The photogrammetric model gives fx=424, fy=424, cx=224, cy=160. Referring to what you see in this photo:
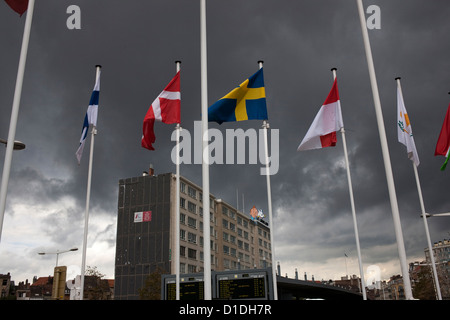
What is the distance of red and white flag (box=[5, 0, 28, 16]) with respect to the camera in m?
15.2

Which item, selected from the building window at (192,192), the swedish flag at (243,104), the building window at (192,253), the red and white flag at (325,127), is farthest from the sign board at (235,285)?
the building window at (192,192)

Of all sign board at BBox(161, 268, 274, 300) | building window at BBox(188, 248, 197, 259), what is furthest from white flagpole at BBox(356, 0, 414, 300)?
building window at BBox(188, 248, 197, 259)

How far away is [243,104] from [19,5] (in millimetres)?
8875

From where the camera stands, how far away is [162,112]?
1708 cm

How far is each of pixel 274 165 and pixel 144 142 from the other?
277 inches

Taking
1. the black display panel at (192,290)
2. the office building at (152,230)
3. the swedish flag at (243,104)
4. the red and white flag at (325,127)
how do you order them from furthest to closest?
the office building at (152,230), the black display panel at (192,290), the red and white flag at (325,127), the swedish flag at (243,104)

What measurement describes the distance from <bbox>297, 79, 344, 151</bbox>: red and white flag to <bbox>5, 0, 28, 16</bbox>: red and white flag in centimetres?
1186

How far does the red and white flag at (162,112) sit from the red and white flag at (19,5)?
5729 millimetres

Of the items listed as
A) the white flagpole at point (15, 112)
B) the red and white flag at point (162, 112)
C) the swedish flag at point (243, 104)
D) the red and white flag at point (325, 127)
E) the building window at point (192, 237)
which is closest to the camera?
the white flagpole at point (15, 112)

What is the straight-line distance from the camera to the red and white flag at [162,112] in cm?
1691

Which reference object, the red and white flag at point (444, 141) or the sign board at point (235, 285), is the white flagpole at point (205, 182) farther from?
the red and white flag at point (444, 141)

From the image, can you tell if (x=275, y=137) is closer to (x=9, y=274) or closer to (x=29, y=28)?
(x=29, y=28)

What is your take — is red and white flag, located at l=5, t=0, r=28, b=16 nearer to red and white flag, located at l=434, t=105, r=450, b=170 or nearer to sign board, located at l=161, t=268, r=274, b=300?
sign board, located at l=161, t=268, r=274, b=300
